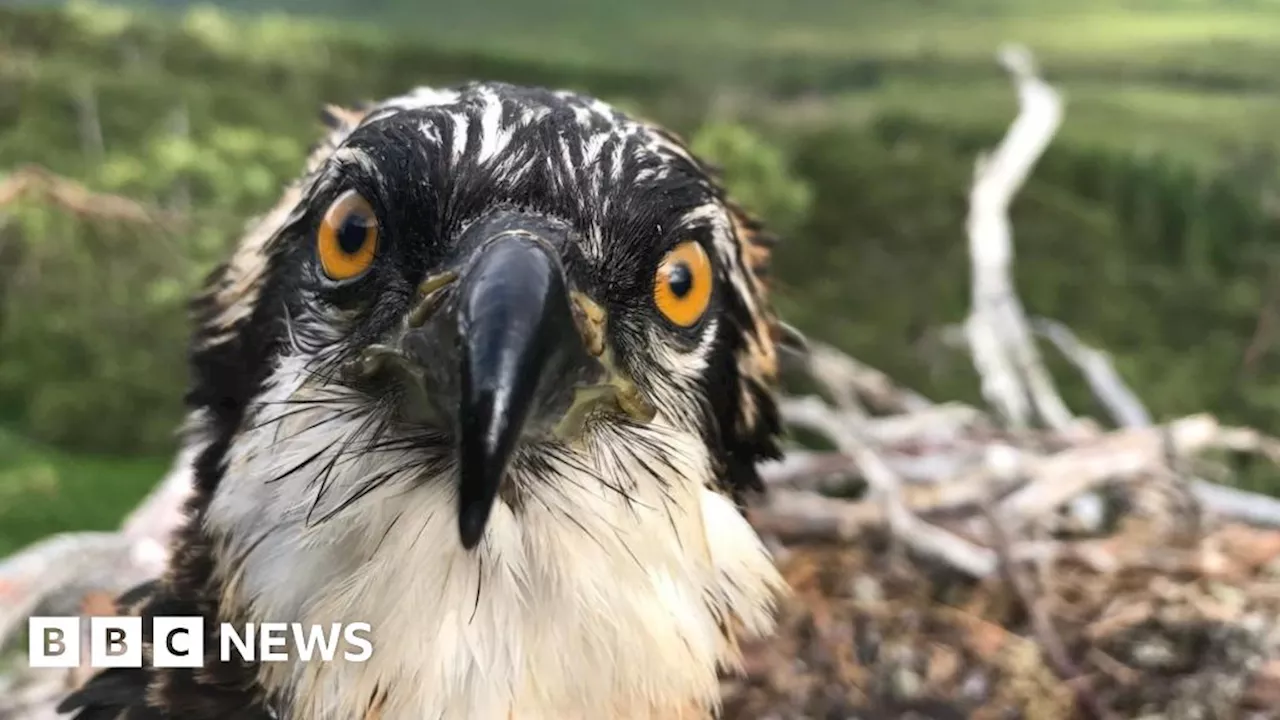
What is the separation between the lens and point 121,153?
256 cm

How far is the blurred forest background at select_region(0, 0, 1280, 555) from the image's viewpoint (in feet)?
7.82

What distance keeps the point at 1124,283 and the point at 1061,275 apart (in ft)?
0.59

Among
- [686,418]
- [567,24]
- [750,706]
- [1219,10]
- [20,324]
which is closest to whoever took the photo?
[686,418]

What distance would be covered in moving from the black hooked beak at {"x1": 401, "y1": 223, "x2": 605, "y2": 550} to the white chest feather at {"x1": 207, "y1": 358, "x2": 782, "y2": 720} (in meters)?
0.11

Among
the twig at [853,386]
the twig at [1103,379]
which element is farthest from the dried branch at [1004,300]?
the twig at [853,386]

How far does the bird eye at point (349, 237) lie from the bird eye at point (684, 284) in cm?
25

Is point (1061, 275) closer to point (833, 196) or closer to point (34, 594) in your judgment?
point (833, 196)

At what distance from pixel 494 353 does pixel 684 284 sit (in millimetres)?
253

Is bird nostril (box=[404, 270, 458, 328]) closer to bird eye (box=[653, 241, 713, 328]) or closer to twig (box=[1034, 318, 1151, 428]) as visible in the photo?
bird eye (box=[653, 241, 713, 328])

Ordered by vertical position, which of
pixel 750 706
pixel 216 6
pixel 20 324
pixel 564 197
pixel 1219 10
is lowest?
pixel 750 706

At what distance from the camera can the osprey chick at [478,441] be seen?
0.75m

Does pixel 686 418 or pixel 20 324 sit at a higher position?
A: pixel 686 418

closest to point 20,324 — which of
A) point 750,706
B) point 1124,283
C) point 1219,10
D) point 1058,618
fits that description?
point 750,706

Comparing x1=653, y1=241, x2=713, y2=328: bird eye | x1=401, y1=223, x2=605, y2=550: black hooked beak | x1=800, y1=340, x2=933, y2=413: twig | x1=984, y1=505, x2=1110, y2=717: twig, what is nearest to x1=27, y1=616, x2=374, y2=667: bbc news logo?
x1=401, y1=223, x2=605, y2=550: black hooked beak
